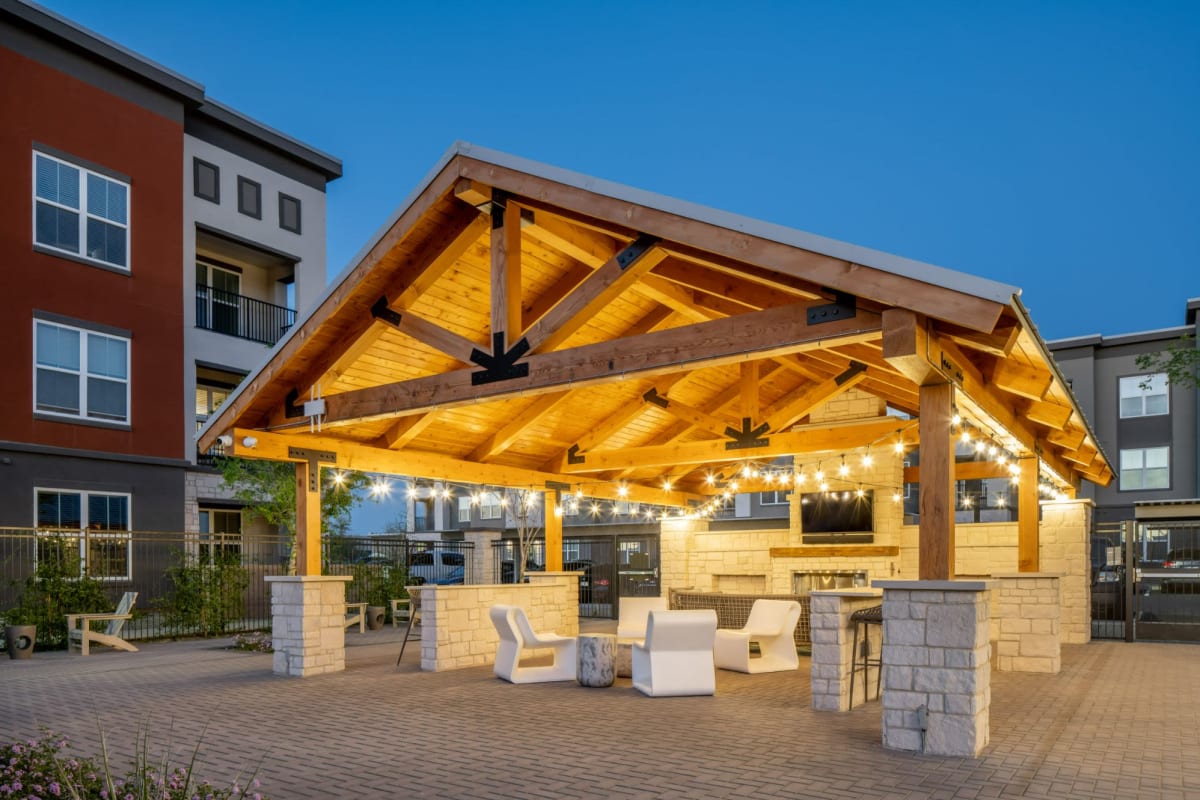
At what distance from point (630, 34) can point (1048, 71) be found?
251ft

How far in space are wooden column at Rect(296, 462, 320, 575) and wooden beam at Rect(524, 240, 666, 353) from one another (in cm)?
460

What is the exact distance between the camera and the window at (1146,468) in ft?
89.0

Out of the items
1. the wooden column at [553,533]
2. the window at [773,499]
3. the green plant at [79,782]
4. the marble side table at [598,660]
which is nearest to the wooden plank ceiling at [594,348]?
the wooden column at [553,533]

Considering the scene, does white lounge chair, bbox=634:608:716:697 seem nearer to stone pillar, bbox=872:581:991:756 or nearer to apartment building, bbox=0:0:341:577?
stone pillar, bbox=872:581:991:756

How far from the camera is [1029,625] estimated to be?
11.2 m

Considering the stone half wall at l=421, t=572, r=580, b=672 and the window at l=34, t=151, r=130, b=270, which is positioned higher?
the window at l=34, t=151, r=130, b=270

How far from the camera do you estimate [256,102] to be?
535 ft

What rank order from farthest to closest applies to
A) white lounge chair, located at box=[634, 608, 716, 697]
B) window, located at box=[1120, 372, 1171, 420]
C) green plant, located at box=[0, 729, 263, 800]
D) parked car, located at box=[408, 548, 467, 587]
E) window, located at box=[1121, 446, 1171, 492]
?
window, located at box=[1120, 372, 1171, 420] < window, located at box=[1121, 446, 1171, 492] < parked car, located at box=[408, 548, 467, 587] < white lounge chair, located at box=[634, 608, 716, 697] < green plant, located at box=[0, 729, 263, 800]

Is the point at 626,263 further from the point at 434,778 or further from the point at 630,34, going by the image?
the point at 630,34

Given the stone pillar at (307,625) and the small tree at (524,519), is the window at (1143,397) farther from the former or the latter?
the stone pillar at (307,625)

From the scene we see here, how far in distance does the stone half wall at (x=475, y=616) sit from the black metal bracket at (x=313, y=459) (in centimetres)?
193

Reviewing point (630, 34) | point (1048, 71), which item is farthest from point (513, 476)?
point (630, 34)

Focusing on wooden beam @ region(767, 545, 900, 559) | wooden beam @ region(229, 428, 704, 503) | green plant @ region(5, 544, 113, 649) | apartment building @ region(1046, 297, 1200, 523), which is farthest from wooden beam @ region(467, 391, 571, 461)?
apartment building @ region(1046, 297, 1200, 523)

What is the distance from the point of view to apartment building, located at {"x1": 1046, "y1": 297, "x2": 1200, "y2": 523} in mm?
26875
